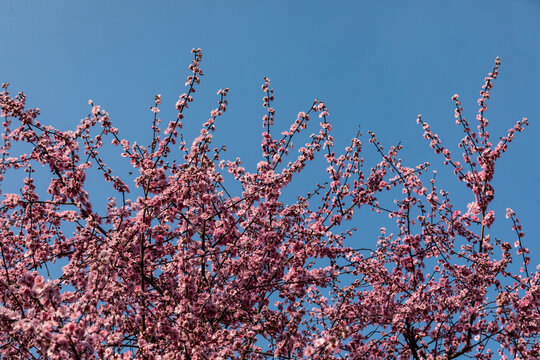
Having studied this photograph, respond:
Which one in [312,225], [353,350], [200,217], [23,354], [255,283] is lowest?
[23,354]

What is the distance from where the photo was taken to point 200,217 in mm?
8156

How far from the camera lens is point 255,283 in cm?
909

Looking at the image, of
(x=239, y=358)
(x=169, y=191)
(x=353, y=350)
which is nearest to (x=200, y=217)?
(x=169, y=191)

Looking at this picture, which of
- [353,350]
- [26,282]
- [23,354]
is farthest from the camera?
[353,350]

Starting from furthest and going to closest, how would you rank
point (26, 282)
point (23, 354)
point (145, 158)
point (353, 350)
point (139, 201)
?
Result: 1. point (353, 350)
2. point (145, 158)
3. point (139, 201)
4. point (23, 354)
5. point (26, 282)

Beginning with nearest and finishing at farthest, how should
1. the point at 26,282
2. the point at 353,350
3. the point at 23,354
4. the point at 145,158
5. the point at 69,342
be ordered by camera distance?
the point at 69,342, the point at 26,282, the point at 23,354, the point at 145,158, the point at 353,350

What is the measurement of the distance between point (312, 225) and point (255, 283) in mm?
2071

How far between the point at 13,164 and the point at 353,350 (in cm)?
844

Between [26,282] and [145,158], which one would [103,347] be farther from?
[145,158]

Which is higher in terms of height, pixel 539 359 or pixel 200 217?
pixel 200 217

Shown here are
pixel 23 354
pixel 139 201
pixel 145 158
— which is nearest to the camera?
pixel 23 354

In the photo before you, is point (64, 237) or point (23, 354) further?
point (64, 237)

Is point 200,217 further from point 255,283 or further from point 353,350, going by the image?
point 353,350

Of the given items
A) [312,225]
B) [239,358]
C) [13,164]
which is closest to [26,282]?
[239,358]
